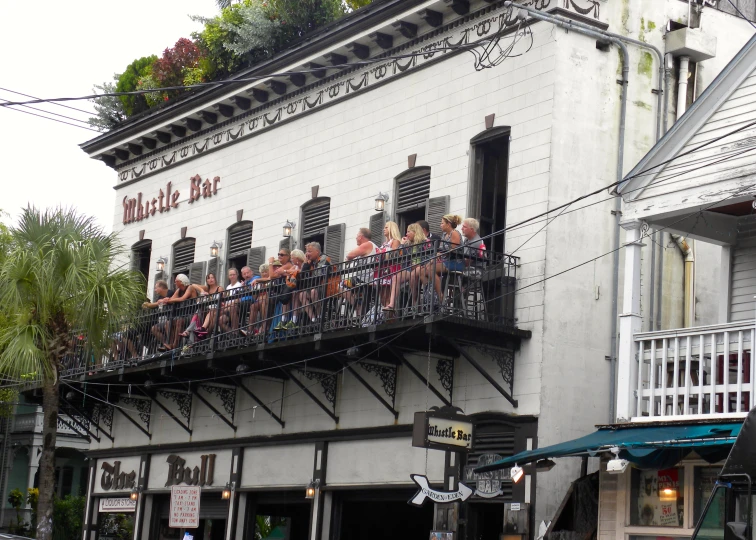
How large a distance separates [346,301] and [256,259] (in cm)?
552

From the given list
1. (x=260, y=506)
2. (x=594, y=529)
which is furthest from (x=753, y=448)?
(x=260, y=506)

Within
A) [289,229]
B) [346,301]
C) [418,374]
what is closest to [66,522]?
[289,229]

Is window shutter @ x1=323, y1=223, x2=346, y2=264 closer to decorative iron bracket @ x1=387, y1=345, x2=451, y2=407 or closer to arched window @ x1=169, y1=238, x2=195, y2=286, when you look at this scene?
decorative iron bracket @ x1=387, y1=345, x2=451, y2=407

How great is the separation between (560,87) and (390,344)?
15.1 ft

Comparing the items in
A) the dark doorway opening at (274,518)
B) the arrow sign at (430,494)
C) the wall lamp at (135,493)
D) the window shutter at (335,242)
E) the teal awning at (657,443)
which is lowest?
the dark doorway opening at (274,518)

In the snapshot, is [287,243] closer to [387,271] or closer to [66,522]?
[387,271]

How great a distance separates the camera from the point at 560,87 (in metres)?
18.1

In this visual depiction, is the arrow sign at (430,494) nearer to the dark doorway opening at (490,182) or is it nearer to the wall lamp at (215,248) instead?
the dark doorway opening at (490,182)

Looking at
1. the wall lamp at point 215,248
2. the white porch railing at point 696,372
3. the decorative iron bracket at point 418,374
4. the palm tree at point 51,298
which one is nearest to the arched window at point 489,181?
the decorative iron bracket at point 418,374

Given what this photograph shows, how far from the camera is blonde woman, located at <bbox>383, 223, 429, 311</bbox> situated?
17.2 meters

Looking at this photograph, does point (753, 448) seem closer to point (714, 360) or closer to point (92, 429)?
point (714, 360)

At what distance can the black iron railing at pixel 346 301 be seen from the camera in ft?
56.2

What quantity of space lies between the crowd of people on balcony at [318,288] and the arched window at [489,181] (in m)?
0.68

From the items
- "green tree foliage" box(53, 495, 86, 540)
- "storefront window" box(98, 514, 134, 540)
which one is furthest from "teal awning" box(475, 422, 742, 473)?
"green tree foliage" box(53, 495, 86, 540)
